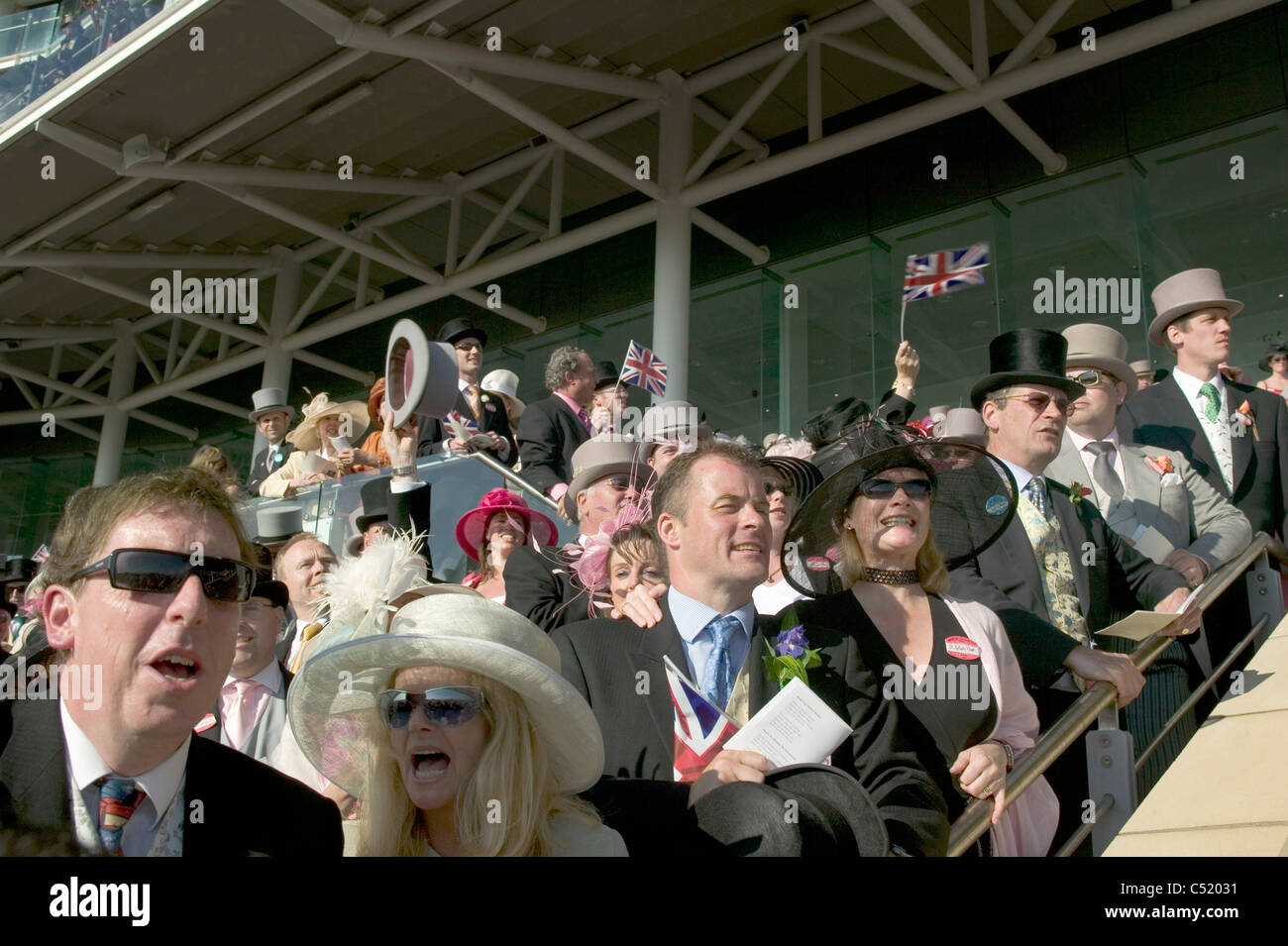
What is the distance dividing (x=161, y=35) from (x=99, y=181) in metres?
3.45

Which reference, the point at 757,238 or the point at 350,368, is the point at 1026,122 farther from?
the point at 350,368

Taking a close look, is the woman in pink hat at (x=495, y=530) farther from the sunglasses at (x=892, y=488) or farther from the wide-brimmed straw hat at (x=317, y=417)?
the wide-brimmed straw hat at (x=317, y=417)

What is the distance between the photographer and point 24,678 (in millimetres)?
2508

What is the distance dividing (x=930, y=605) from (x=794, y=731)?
878 millimetres

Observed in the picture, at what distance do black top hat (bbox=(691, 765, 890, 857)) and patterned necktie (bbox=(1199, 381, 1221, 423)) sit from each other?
418 cm

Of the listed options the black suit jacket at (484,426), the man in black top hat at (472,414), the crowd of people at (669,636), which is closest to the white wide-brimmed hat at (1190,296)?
the crowd of people at (669,636)

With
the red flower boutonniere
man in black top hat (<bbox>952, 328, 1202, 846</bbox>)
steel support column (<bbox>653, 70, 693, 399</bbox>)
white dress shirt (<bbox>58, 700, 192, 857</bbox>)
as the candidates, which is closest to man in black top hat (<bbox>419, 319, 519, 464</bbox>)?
man in black top hat (<bbox>952, 328, 1202, 846</bbox>)

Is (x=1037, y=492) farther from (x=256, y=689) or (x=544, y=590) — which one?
(x=256, y=689)

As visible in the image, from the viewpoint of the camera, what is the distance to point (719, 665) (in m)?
3.23

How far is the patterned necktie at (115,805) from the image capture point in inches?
84.0

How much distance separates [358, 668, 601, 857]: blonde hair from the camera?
7.91ft

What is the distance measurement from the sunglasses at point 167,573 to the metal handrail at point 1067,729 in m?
1.56

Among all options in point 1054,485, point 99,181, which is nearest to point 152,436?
point 99,181
